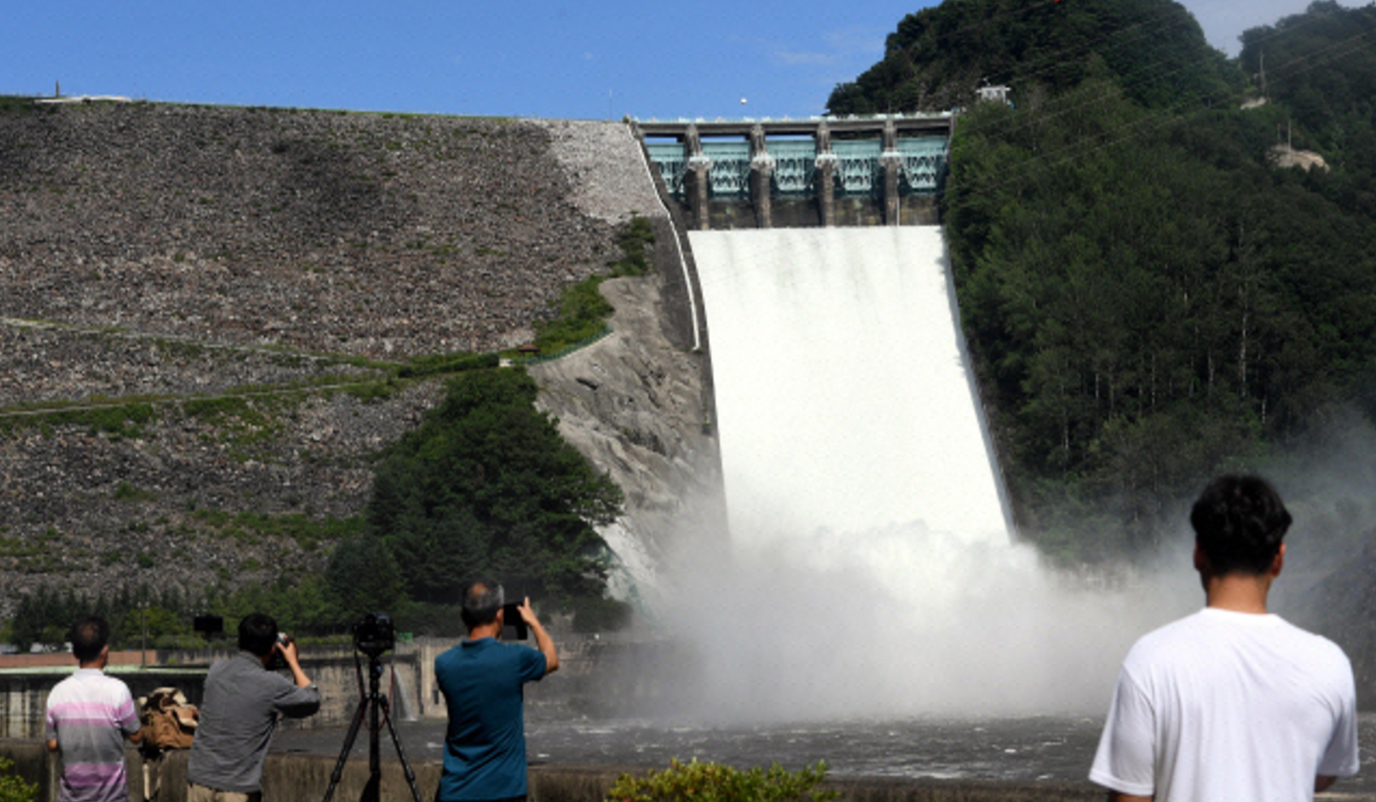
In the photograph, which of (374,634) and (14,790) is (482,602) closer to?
(374,634)

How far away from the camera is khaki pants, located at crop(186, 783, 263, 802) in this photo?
1075cm

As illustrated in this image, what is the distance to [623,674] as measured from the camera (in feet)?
164

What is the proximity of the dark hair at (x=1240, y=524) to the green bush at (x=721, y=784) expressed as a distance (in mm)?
4831

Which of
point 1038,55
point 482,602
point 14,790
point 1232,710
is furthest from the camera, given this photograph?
point 1038,55

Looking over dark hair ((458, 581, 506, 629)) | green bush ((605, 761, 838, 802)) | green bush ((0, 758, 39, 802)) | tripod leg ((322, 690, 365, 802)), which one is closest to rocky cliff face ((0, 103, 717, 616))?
green bush ((0, 758, 39, 802))

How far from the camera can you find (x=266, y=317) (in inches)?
3150

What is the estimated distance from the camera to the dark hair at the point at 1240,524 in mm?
5336

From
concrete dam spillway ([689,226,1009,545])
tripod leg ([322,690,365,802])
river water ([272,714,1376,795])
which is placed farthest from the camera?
concrete dam spillway ([689,226,1009,545])

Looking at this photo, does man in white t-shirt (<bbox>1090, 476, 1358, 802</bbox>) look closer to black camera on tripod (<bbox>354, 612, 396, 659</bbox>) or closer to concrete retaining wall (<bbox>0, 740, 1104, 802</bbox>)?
concrete retaining wall (<bbox>0, 740, 1104, 802</bbox>)

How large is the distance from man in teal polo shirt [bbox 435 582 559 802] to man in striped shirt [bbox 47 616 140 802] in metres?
3.03

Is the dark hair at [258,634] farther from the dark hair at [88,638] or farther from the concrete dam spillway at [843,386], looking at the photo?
the concrete dam spillway at [843,386]

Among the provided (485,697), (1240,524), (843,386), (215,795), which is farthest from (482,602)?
(843,386)

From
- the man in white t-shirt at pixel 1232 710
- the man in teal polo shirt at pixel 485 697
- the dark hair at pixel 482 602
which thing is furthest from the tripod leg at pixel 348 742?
the man in white t-shirt at pixel 1232 710

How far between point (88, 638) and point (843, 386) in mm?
69705
